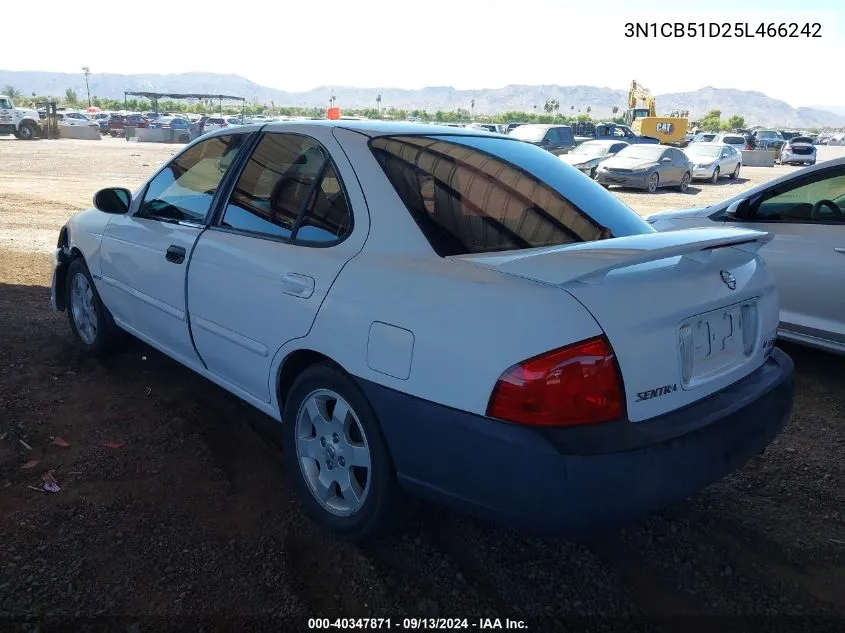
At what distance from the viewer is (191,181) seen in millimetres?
3684

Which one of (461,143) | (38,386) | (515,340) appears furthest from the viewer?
(38,386)

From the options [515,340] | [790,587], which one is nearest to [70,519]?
[515,340]

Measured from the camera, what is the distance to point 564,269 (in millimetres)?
A: 2109

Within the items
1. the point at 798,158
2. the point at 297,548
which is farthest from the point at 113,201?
the point at 798,158

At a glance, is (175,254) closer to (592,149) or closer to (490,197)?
(490,197)

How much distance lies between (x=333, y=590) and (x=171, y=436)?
1.57 metres

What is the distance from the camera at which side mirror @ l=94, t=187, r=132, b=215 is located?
13.5 feet

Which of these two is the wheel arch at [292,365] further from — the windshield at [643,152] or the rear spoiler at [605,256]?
the windshield at [643,152]

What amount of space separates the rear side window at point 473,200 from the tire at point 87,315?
2.60 metres

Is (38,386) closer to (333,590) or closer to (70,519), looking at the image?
(70,519)

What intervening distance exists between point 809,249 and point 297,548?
399cm

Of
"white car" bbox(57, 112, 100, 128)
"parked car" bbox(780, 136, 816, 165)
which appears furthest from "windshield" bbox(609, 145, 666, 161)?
"white car" bbox(57, 112, 100, 128)

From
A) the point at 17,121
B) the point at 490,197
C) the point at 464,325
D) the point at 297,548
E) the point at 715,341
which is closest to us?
the point at 464,325

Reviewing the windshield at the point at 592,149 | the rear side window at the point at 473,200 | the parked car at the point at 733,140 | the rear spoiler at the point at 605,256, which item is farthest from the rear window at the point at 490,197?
the parked car at the point at 733,140
